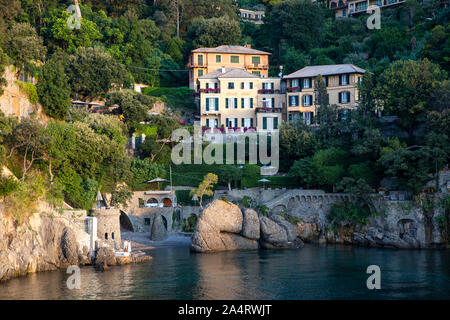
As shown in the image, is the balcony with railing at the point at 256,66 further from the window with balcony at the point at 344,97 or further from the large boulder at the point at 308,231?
the large boulder at the point at 308,231

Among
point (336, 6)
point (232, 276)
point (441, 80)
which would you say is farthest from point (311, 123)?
point (336, 6)

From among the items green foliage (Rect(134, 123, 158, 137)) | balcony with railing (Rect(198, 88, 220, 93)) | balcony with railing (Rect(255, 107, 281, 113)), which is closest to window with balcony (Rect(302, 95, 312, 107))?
balcony with railing (Rect(255, 107, 281, 113))

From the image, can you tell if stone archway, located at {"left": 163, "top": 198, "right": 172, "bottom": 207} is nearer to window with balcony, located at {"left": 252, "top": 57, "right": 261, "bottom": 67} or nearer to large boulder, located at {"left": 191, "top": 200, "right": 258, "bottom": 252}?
large boulder, located at {"left": 191, "top": 200, "right": 258, "bottom": 252}

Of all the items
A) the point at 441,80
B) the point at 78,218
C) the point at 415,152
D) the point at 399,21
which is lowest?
the point at 78,218

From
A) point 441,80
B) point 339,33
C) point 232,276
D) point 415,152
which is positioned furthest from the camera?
point 339,33

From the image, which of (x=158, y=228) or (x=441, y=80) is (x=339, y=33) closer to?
(x=441, y=80)

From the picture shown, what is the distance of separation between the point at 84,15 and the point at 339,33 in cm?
4337

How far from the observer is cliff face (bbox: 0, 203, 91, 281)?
168 ft

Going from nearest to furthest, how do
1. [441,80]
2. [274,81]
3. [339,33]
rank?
[441,80] → [274,81] → [339,33]

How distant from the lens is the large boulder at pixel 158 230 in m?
69.2

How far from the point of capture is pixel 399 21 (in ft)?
354

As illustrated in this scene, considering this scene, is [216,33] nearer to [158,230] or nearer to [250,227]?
[158,230]

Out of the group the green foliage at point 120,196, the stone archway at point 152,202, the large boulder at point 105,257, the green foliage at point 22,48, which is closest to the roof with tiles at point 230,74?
the stone archway at point 152,202
